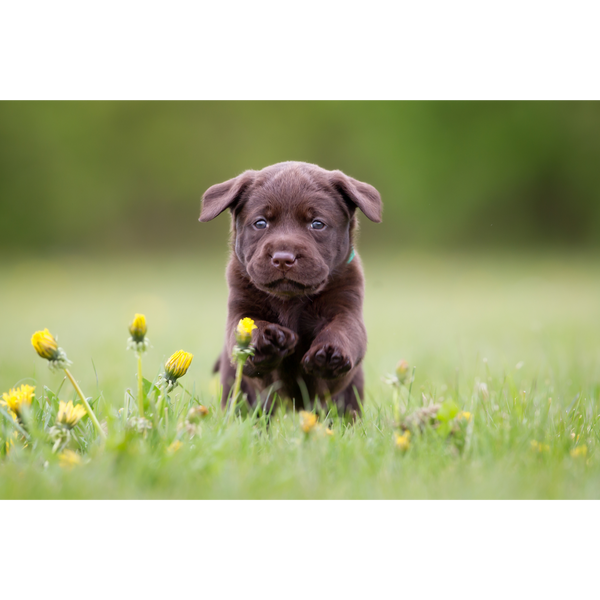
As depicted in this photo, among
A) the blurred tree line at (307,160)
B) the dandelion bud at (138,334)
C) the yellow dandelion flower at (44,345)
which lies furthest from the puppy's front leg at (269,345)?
the blurred tree line at (307,160)

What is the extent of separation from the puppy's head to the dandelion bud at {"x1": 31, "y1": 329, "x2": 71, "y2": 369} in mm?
963

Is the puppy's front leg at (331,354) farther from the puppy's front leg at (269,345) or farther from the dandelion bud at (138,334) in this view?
the dandelion bud at (138,334)

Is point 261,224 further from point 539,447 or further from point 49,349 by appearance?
point 539,447

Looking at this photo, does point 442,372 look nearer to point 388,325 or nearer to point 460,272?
point 388,325

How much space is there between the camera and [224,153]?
14.6 m

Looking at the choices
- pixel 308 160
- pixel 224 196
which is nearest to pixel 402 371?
pixel 224 196

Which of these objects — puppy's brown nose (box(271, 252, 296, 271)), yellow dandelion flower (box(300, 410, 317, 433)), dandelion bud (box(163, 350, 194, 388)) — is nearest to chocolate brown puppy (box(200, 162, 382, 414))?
puppy's brown nose (box(271, 252, 296, 271))

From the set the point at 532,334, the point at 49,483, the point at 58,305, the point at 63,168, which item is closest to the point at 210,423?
the point at 49,483

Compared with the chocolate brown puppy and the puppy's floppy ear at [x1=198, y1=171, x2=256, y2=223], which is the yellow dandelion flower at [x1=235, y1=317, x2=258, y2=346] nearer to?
the chocolate brown puppy

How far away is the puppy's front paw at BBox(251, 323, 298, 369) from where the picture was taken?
2646mm

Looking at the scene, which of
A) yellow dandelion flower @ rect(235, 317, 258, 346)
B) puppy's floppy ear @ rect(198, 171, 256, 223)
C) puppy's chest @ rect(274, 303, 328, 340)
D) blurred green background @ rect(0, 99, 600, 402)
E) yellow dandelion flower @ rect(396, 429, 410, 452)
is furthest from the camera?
blurred green background @ rect(0, 99, 600, 402)

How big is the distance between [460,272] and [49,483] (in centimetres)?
1072

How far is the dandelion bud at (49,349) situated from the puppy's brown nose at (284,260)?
38.4 inches

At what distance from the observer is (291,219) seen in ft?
10.0
